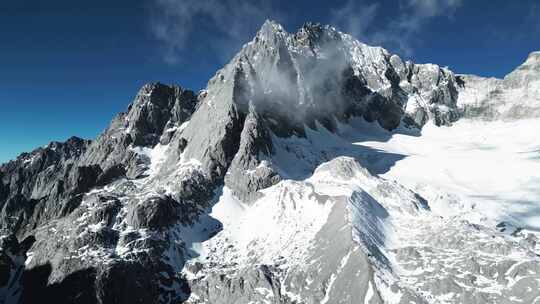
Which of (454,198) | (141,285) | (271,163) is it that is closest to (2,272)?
(141,285)

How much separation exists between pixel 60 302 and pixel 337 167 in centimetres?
10919

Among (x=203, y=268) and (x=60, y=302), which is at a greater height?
(x=203, y=268)

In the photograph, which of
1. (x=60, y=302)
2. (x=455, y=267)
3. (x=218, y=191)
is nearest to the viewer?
(x=455, y=267)

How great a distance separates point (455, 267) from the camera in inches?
4899

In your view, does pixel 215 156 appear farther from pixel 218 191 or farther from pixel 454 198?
pixel 454 198

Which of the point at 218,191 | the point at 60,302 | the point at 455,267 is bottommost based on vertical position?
the point at 60,302

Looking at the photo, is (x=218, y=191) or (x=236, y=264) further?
(x=218, y=191)

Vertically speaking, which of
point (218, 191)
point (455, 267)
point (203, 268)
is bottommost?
point (203, 268)

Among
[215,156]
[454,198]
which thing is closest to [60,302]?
[215,156]

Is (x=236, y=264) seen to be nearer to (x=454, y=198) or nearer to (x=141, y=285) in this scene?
(x=141, y=285)

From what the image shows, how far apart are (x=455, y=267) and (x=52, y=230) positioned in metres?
133

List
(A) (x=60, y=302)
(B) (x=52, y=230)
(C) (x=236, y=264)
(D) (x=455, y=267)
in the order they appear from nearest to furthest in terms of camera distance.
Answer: (D) (x=455, y=267) < (A) (x=60, y=302) < (C) (x=236, y=264) < (B) (x=52, y=230)

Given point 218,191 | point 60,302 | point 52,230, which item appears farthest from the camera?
point 218,191

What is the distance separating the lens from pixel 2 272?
151 m
